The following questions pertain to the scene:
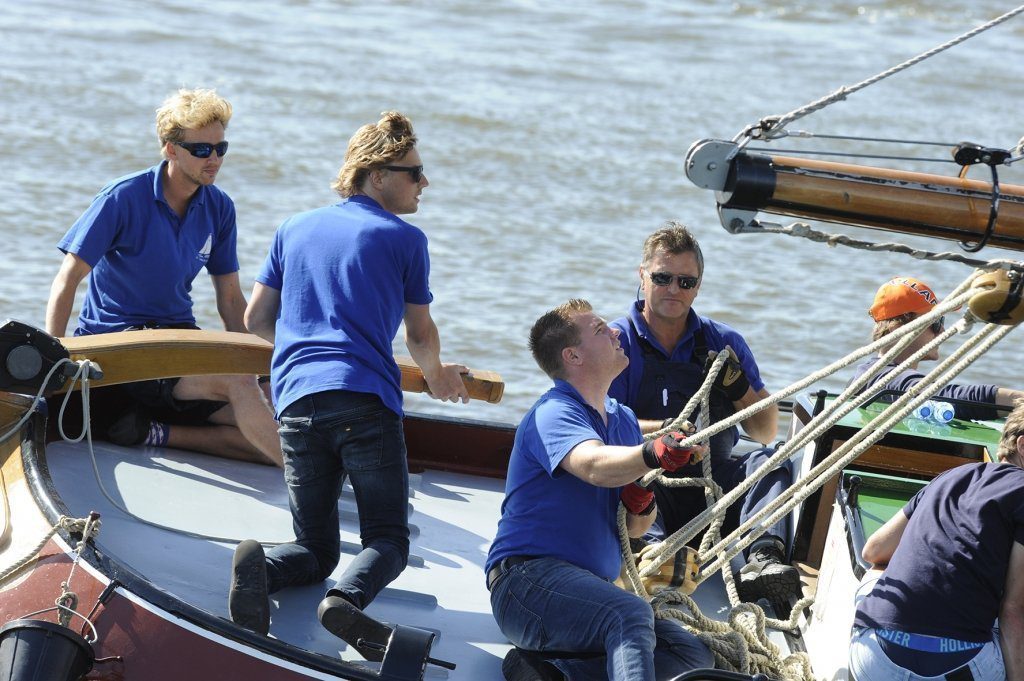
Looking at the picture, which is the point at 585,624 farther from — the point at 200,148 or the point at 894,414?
the point at 200,148

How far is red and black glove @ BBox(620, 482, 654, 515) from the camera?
10.2 ft

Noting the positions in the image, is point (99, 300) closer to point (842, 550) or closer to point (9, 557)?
point (9, 557)

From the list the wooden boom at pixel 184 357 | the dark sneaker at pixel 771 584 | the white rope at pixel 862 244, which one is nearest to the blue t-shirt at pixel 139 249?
the wooden boom at pixel 184 357

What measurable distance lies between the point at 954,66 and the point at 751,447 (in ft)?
52.9

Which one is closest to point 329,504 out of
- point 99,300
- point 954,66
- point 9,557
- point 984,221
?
point 9,557

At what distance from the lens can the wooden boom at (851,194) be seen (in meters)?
2.59

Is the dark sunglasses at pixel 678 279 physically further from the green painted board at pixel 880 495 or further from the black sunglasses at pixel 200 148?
the black sunglasses at pixel 200 148

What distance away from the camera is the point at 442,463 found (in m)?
4.54

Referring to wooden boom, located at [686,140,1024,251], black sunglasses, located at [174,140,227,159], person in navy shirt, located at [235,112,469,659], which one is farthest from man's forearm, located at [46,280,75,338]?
wooden boom, located at [686,140,1024,251]

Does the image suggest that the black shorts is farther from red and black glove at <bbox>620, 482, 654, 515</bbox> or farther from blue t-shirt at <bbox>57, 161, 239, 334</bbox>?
red and black glove at <bbox>620, 482, 654, 515</bbox>

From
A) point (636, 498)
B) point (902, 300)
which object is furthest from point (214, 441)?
point (902, 300)

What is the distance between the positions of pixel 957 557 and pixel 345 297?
1493 mm

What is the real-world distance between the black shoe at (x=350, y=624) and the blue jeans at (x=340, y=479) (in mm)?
187

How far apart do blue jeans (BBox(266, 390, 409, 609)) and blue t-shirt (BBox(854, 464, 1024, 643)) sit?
3.69 feet
